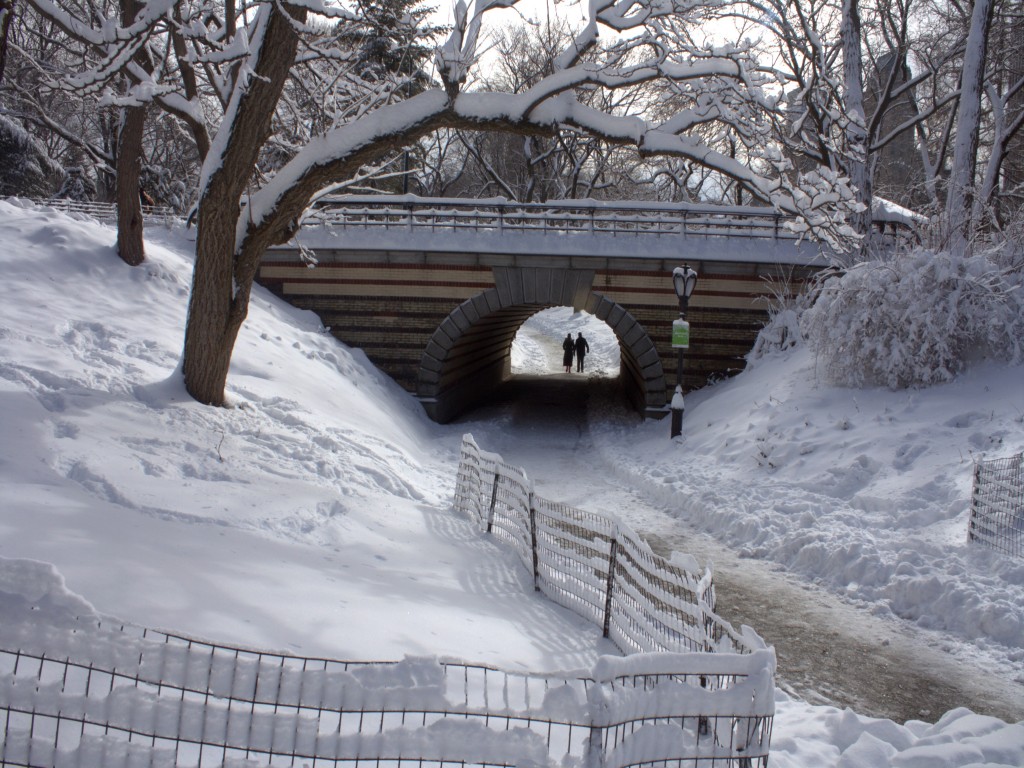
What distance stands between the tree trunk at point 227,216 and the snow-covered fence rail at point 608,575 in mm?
3471

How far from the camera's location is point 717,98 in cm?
823

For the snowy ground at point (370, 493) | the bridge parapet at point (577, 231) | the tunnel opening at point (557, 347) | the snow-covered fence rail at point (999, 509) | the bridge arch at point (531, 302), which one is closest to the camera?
the snowy ground at point (370, 493)

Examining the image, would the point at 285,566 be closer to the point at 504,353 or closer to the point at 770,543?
the point at 770,543

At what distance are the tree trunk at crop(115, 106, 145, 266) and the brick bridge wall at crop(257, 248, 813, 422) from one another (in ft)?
13.8

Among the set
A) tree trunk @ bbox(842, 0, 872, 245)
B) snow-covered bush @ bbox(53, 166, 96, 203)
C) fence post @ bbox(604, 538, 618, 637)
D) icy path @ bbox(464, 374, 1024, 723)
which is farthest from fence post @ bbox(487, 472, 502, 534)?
snow-covered bush @ bbox(53, 166, 96, 203)

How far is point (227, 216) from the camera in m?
9.10

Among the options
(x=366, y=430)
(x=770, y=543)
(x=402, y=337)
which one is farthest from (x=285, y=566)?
(x=402, y=337)

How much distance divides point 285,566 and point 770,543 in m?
5.55

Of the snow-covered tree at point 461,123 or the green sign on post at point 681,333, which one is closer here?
the snow-covered tree at point 461,123

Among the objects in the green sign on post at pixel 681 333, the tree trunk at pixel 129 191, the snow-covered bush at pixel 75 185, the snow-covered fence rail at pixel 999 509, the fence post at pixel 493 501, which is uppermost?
the snow-covered bush at pixel 75 185

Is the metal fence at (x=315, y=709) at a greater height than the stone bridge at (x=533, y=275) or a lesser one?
lesser

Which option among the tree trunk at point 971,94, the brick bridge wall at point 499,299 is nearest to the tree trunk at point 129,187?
the brick bridge wall at point 499,299

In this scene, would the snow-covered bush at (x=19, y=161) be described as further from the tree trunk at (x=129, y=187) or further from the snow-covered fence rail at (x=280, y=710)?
the snow-covered fence rail at (x=280, y=710)

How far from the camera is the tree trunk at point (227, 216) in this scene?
866 cm
